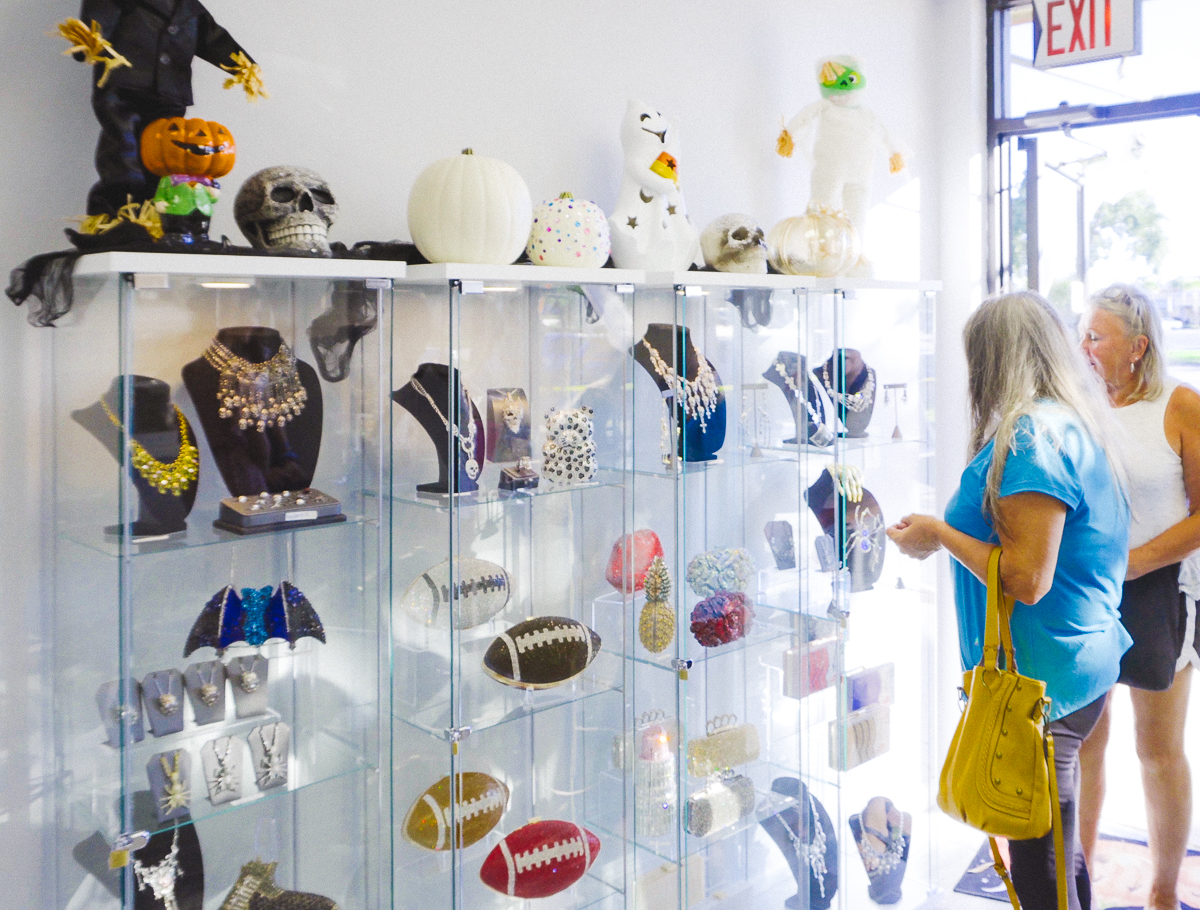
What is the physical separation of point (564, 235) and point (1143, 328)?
1.62m

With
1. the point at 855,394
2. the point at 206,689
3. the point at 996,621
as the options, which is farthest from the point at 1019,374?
the point at 206,689

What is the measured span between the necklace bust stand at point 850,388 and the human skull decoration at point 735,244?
387 mm

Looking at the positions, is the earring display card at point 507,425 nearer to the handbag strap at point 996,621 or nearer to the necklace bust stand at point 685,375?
the necklace bust stand at point 685,375

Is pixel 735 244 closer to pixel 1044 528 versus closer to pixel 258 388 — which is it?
pixel 1044 528

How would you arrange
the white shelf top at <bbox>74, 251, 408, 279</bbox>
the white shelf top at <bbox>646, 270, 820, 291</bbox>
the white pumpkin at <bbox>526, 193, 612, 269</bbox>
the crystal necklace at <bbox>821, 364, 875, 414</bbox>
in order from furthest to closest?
1. the crystal necklace at <bbox>821, 364, 875, 414</bbox>
2. the white shelf top at <bbox>646, 270, 820, 291</bbox>
3. the white pumpkin at <bbox>526, 193, 612, 269</bbox>
4. the white shelf top at <bbox>74, 251, 408, 279</bbox>

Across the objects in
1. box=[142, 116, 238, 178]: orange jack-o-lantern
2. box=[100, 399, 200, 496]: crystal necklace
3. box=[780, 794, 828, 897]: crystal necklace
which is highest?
box=[142, 116, 238, 178]: orange jack-o-lantern

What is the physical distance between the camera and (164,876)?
1.75 meters

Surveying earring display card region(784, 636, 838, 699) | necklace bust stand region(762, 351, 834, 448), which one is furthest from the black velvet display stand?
earring display card region(784, 636, 838, 699)

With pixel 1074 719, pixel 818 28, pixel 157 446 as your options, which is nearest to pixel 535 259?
pixel 157 446

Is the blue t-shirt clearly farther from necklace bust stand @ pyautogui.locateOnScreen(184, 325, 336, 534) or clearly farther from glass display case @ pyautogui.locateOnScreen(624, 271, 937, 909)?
necklace bust stand @ pyautogui.locateOnScreen(184, 325, 336, 534)

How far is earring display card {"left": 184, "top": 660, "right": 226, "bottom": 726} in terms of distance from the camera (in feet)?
5.92

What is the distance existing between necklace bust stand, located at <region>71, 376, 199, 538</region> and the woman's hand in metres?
1.43

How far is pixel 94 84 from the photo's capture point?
1.70 metres

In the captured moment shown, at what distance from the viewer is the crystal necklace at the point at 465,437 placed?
6.56 feet
